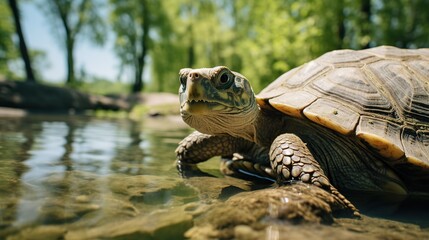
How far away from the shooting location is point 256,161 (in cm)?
292

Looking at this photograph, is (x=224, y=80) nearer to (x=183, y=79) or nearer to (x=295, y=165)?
(x=183, y=79)

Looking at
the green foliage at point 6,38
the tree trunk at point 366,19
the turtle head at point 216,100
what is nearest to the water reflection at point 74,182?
the turtle head at point 216,100

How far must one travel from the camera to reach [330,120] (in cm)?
239

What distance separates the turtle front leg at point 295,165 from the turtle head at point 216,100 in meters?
0.36

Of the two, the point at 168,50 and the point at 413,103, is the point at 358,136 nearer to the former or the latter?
the point at 413,103

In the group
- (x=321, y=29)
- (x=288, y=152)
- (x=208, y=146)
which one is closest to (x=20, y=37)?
(x=321, y=29)

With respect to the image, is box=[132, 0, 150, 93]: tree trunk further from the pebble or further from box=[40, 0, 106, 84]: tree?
the pebble

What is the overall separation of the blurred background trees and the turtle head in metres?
11.1

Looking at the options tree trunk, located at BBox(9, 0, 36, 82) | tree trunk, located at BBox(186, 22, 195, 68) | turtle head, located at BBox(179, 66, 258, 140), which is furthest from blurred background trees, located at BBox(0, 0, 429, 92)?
turtle head, located at BBox(179, 66, 258, 140)

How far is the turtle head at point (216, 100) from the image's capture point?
217 centimetres

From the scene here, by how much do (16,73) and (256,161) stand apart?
37.5 meters

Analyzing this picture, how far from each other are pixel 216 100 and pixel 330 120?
2.77 feet

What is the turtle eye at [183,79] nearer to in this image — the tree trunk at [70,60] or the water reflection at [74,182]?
the water reflection at [74,182]

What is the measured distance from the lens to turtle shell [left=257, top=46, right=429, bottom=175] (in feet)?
7.74
